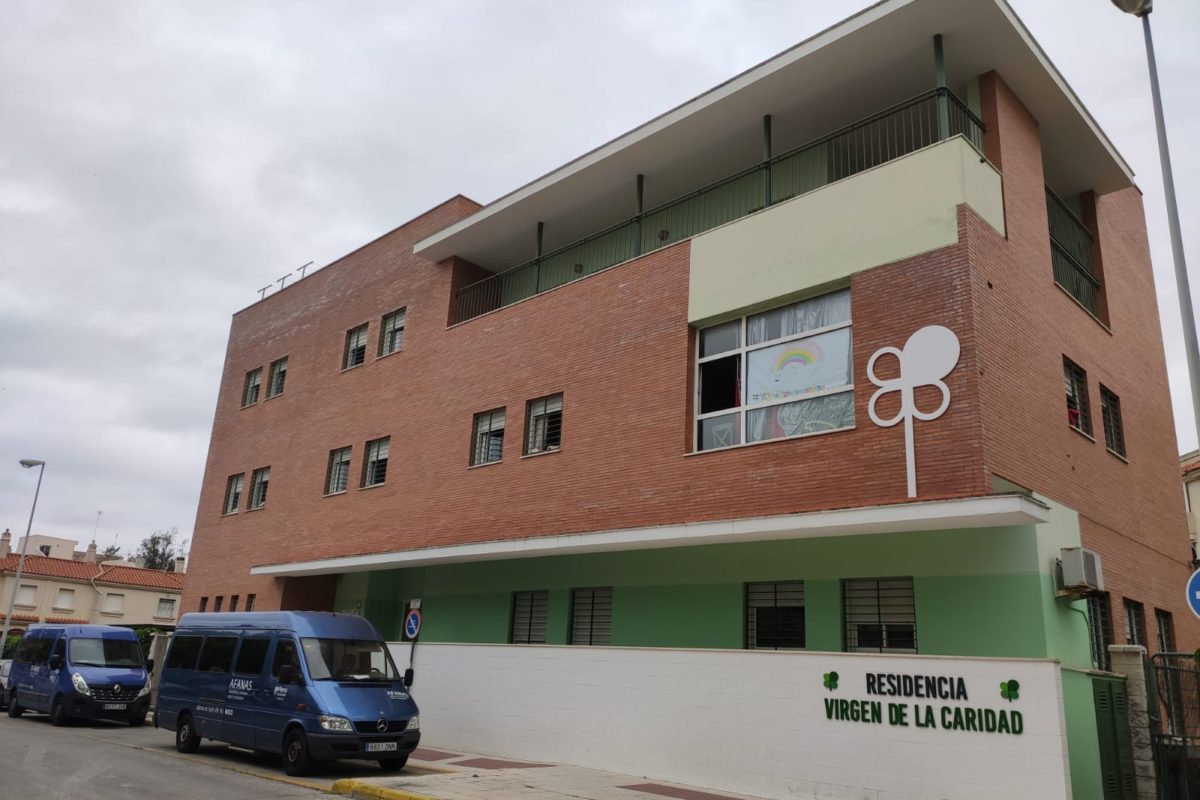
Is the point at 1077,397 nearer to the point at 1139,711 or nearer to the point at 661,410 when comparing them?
the point at 1139,711

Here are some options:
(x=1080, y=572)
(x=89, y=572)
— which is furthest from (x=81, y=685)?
(x=89, y=572)

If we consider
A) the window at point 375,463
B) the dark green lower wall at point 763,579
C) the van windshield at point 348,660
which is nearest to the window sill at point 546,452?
the dark green lower wall at point 763,579

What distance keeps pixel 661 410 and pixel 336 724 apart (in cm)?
660

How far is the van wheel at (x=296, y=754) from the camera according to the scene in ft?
41.0

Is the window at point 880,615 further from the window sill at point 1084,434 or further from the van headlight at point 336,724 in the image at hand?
the van headlight at point 336,724

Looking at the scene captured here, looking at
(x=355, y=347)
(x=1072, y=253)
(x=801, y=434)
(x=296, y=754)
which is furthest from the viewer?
(x=355, y=347)

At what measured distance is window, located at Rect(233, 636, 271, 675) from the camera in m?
14.0

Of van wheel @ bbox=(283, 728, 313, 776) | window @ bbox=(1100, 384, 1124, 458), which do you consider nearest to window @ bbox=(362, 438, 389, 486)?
van wheel @ bbox=(283, 728, 313, 776)

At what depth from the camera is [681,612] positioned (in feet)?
47.5

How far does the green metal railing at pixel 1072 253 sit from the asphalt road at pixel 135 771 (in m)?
13.5

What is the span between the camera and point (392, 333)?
22516 millimetres

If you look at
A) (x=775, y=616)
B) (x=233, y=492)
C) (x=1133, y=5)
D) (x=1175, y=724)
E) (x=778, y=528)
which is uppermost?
(x=1133, y=5)

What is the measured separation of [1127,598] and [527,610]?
1005 cm

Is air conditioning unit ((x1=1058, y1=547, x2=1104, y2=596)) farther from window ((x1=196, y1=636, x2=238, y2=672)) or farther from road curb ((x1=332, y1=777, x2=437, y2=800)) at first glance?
window ((x1=196, y1=636, x2=238, y2=672))
